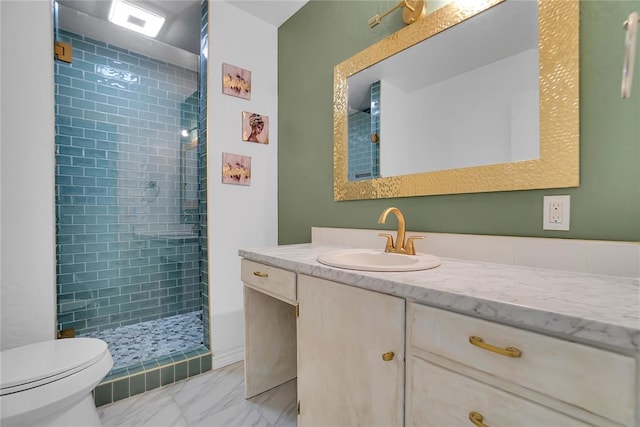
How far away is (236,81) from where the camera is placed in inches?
80.2

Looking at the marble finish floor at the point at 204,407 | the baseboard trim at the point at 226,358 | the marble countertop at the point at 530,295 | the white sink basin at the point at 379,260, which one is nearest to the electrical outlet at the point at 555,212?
the marble countertop at the point at 530,295

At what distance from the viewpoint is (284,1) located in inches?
78.0

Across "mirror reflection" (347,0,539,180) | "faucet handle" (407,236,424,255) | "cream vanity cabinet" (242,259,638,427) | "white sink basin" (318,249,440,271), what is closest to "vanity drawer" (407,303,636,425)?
"cream vanity cabinet" (242,259,638,427)

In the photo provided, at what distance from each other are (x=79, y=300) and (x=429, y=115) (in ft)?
9.01

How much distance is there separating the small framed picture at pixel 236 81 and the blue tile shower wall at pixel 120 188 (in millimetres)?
609

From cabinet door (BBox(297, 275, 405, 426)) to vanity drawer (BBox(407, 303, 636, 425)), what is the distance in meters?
0.14

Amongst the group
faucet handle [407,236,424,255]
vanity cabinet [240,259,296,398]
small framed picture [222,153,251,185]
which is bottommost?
vanity cabinet [240,259,296,398]

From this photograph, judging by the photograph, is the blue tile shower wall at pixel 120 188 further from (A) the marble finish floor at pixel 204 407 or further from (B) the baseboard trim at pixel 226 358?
(A) the marble finish floor at pixel 204 407

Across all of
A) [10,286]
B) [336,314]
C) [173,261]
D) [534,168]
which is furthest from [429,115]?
[173,261]

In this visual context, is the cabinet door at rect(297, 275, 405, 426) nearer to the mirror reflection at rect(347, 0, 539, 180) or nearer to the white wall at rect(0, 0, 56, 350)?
the mirror reflection at rect(347, 0, 539, 180)

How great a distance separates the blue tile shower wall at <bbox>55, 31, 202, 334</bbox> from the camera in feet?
7.11

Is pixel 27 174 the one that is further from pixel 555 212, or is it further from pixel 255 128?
pixel 555 212

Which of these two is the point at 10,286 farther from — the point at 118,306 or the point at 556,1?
the point at 556,1

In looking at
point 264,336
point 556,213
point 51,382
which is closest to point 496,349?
point 556,213
